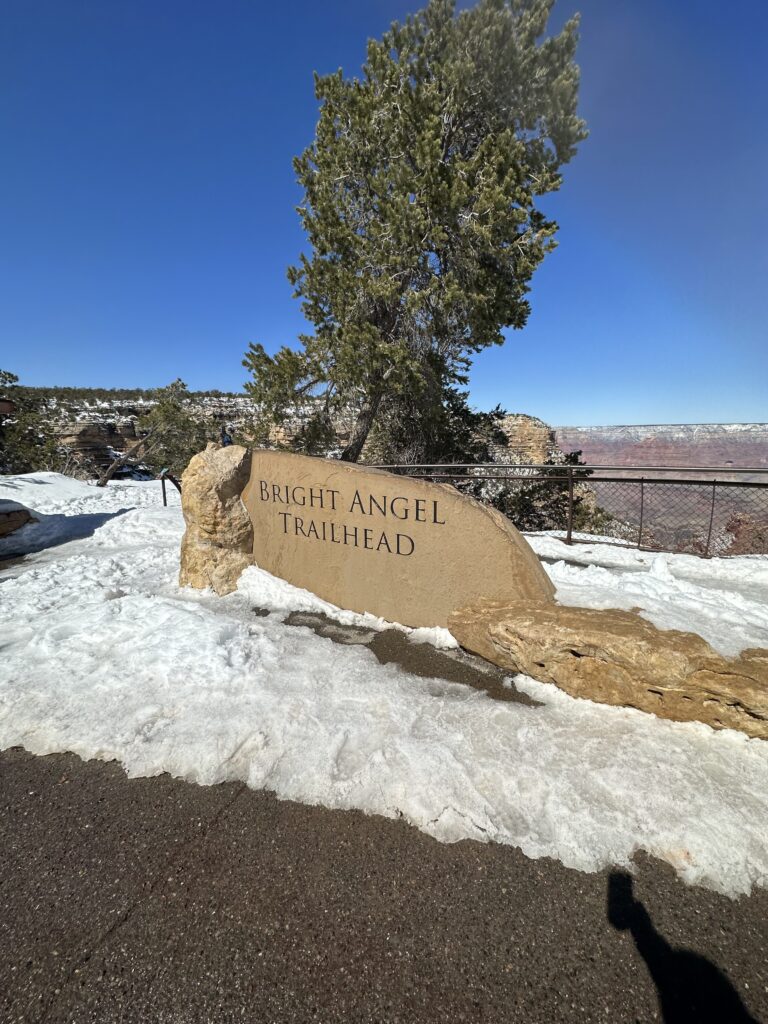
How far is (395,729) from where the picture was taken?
247 cm

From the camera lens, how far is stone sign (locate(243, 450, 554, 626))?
3.30m

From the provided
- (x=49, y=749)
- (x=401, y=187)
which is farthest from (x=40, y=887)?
(x=401, y=187)

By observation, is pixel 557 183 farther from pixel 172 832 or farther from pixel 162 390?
pixel 162 390

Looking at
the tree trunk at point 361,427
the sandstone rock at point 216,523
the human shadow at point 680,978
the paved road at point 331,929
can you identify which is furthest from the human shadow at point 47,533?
the human shadow at point 680,978

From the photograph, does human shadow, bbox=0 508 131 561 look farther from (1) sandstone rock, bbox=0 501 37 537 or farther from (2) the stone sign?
(2) the stone sign

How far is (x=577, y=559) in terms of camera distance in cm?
525

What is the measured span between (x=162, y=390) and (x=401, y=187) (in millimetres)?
16555

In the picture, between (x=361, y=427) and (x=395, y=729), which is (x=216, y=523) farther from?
(x=361, y=427)

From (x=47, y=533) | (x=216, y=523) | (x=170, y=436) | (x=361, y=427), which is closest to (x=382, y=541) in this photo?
(x=216, y=523)

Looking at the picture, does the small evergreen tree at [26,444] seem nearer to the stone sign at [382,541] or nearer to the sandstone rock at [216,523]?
the sandstone rock at [216,523]

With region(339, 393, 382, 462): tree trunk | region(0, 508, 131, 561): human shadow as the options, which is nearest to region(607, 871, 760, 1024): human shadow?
region(0, 508, 131, 561): human shadow

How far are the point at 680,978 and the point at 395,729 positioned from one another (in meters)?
1.41

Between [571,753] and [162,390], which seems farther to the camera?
[162,390]

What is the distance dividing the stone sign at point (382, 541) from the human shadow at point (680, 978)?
6.12ft
